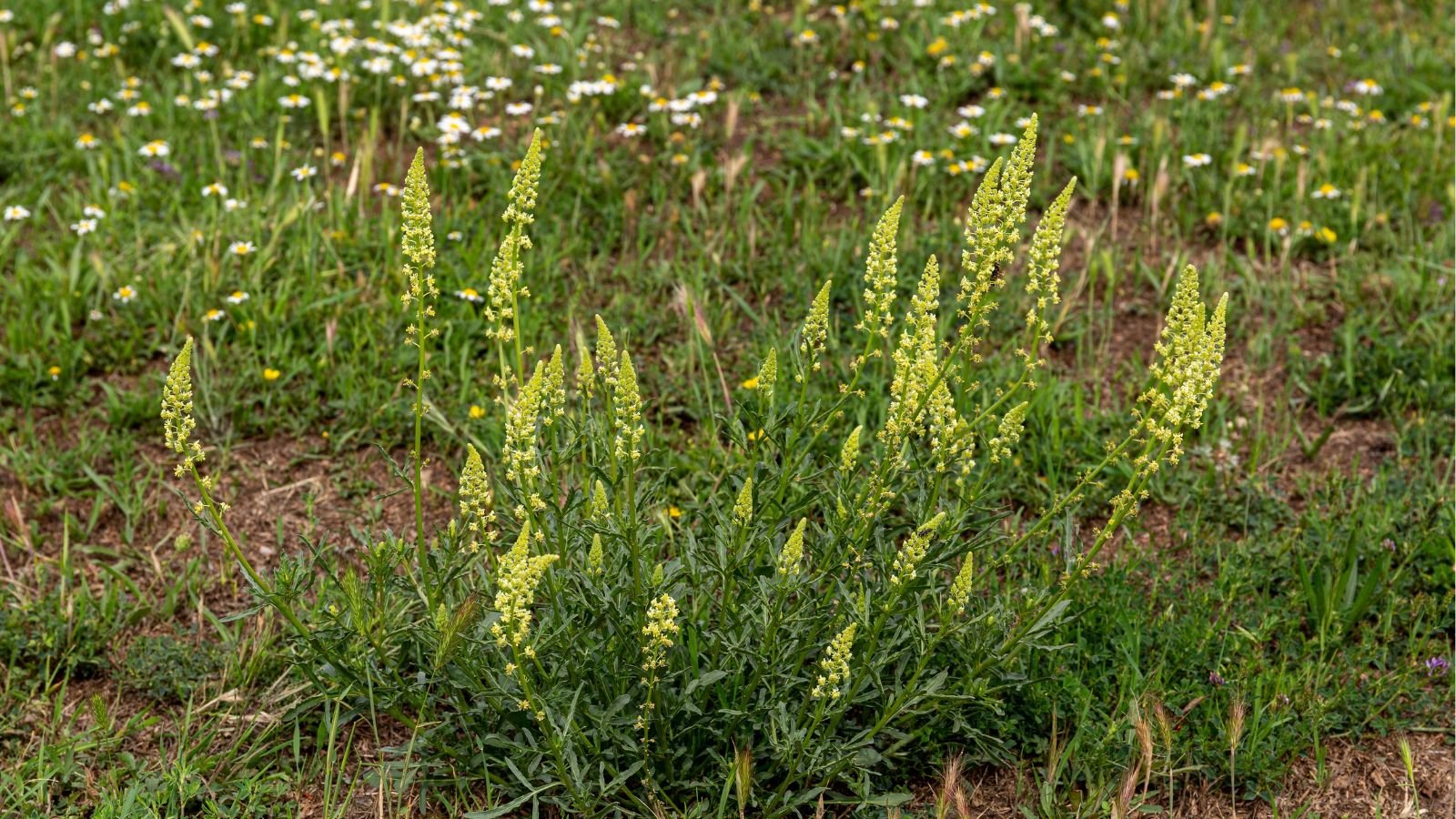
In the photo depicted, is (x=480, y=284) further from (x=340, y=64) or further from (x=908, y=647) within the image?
(x=908, y=647)

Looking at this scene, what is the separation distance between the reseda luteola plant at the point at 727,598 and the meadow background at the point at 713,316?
15 centimetres

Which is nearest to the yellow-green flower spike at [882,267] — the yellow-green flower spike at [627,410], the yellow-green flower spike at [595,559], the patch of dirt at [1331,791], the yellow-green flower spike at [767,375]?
the yellow-green flower spike at [767,375]

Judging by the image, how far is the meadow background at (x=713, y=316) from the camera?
3.53 m

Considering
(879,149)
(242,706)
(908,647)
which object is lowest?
(242,706)

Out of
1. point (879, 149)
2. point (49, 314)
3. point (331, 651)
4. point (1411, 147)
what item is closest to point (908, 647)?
point (331, 651)

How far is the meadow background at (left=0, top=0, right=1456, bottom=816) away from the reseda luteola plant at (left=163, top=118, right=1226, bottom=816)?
0.48ft

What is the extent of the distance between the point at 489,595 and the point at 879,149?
298 centimetres

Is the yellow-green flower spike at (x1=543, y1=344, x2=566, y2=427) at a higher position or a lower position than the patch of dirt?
higher

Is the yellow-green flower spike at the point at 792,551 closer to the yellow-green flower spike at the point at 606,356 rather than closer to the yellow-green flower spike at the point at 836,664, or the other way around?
the yellow-green flower spike at the point at 836,664

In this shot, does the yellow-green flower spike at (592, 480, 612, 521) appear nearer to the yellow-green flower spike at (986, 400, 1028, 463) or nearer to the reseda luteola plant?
the reseda luteola plant

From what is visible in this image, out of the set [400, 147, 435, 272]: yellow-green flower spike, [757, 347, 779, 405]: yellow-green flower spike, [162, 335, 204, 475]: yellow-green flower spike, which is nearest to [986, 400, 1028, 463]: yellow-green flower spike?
[757, 347, 779, 405]: yellow-green flower spike

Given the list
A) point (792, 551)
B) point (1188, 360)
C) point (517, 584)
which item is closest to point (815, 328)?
point (792, 551)

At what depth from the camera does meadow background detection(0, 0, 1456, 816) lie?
3.53m

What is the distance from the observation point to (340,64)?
6.20 metres
